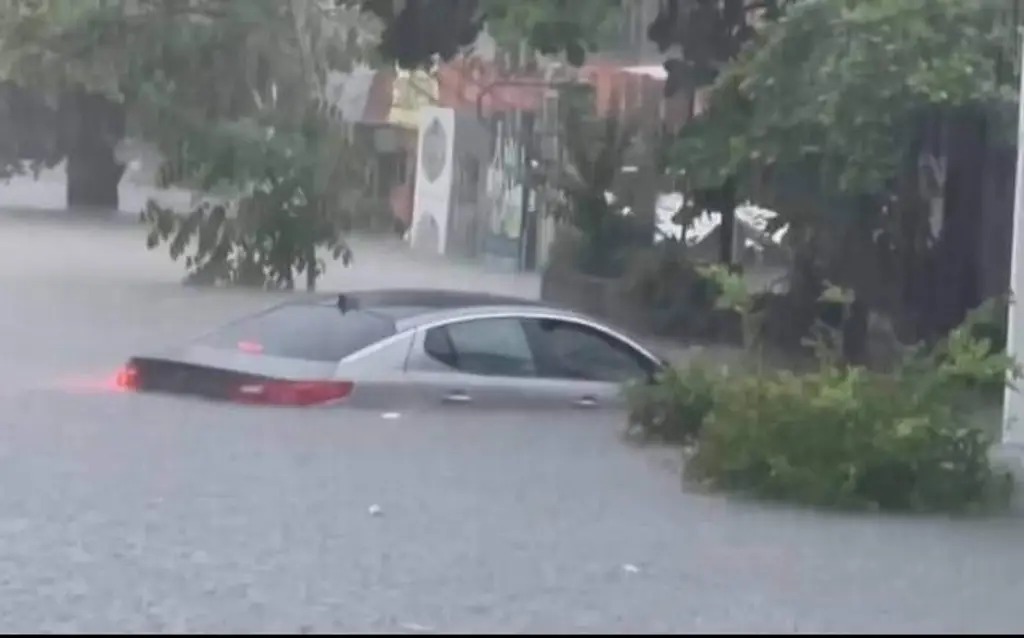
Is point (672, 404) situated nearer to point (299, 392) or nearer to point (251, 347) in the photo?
point (299, 392)

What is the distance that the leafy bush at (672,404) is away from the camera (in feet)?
57.3

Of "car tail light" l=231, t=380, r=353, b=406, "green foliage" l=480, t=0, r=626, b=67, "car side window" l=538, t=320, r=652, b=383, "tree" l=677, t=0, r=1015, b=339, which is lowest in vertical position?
"car tail light" l=231, t=380, r=353, b=406

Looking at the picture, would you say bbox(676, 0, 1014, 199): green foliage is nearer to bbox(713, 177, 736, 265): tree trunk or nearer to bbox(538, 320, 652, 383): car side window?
bbox(538, 320, 652, 383): car side window

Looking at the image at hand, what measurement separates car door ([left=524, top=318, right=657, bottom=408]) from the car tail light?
1.82m

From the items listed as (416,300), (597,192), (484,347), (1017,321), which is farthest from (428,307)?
(597,192)

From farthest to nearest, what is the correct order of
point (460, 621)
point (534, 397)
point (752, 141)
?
1. point (752, 141)
2. point (534, 397)
3. point (460, 621)

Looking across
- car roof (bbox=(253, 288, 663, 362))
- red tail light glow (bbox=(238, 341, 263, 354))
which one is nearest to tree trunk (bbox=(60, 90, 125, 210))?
car roof (bbox=(253, 288, 663, 362))

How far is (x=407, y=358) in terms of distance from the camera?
19062 mm

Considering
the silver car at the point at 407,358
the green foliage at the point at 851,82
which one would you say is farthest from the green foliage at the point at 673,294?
the silver car at the point at 407,358

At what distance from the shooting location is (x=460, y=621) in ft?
32.0

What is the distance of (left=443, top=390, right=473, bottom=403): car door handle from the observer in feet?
62.7

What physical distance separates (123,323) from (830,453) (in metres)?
17.5

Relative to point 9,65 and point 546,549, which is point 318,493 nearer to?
point 546,549

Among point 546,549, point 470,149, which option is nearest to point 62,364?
point 546,549
